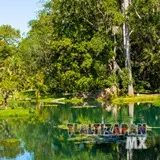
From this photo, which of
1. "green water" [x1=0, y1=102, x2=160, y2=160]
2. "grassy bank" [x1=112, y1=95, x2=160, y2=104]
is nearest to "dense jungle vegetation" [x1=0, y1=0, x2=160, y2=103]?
"grassy bank" [x1=112, y1=95, x2=160, y2=104]

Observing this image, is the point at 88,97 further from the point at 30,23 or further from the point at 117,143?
the point at 117,143

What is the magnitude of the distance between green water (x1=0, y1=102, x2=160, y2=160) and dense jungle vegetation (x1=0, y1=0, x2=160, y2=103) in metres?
13.5

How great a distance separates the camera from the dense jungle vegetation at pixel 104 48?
164 feet

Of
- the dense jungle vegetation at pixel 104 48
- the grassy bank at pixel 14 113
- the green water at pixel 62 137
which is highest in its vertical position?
the dense jungle vegetation at pixel 104 48

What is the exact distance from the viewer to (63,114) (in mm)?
35969

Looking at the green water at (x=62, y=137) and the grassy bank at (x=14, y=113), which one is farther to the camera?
the grassy bank at (x=14, y=113)

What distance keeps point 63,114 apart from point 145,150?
16.8 metres

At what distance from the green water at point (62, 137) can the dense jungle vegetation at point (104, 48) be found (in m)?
13.5

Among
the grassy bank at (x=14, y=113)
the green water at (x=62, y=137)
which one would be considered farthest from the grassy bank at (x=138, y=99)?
the grassy bank at (x=14, y=113)

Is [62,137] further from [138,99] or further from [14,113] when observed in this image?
[138,99]

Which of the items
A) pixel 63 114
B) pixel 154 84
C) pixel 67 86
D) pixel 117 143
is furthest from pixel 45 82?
pixel 117 143

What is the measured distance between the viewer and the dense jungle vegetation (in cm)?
5003

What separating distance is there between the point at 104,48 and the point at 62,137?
93.7 ft

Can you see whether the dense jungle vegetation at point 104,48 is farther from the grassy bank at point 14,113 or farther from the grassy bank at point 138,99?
the grassy bank at point 14,113
